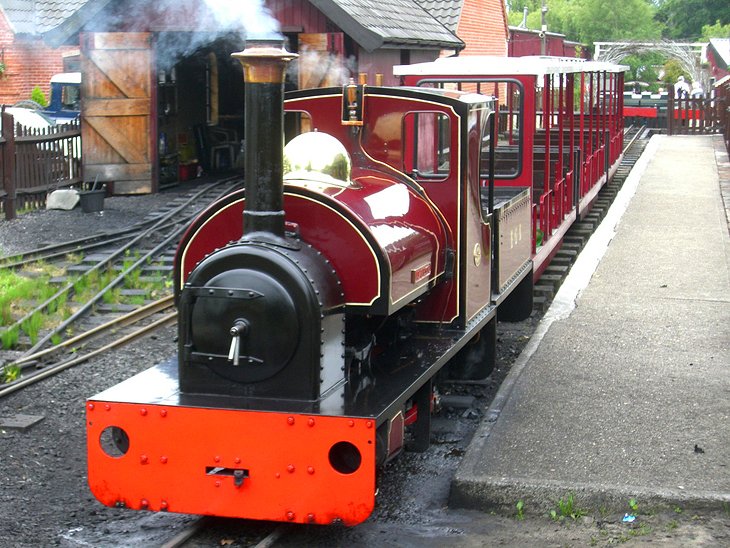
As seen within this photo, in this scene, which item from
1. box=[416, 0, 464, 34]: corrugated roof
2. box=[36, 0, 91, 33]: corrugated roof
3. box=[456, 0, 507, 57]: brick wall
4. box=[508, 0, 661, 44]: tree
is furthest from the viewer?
box=[508, 0, 661, 44]: tree

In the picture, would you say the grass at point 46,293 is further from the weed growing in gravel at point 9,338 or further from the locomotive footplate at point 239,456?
the locomotive footplate at point 239,456

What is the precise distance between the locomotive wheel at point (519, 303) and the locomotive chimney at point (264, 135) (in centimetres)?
465

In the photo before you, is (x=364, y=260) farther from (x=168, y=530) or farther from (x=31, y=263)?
(x=31, y=263)

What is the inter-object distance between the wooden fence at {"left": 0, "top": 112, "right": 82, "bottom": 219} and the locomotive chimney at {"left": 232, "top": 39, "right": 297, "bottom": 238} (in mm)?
10161

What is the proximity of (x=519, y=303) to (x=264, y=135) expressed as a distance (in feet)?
16.2

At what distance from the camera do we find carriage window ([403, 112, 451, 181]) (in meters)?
6.53

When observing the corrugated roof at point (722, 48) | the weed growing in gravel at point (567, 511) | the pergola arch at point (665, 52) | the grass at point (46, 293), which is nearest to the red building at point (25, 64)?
→ the grass at point (46, 293)

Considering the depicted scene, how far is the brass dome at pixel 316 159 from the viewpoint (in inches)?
224

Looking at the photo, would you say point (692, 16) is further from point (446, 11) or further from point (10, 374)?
point (10, 374)

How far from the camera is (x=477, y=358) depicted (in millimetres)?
7758

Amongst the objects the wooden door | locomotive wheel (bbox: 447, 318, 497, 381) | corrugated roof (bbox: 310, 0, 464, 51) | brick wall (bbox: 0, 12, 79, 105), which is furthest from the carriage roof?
brick wall (bbox: 0, 12, 79, 105)

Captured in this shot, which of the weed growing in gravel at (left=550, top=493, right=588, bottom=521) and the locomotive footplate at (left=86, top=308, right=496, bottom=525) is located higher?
the locomotive footplate at (left=86, top=308, right=496, bottom=525)

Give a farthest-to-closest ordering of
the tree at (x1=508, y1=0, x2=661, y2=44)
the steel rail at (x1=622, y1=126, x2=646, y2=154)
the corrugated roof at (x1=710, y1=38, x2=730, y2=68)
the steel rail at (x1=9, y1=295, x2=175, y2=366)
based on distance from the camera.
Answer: the tree at (x1=508, y1=0, x2=661, y2=44)
the corrugated roof at (x1=710, y1=38, x2=730, y2=68)
the steel rail at (x1=622, y1=126, x2=646, y2=154)
the steel rail at (x1=9, y1=295, x2=175, y2=366)

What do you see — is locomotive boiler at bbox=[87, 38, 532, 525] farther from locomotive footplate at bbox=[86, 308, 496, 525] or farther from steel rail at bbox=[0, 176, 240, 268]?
steel rail at bbox=[0, 176, 240, 268]
